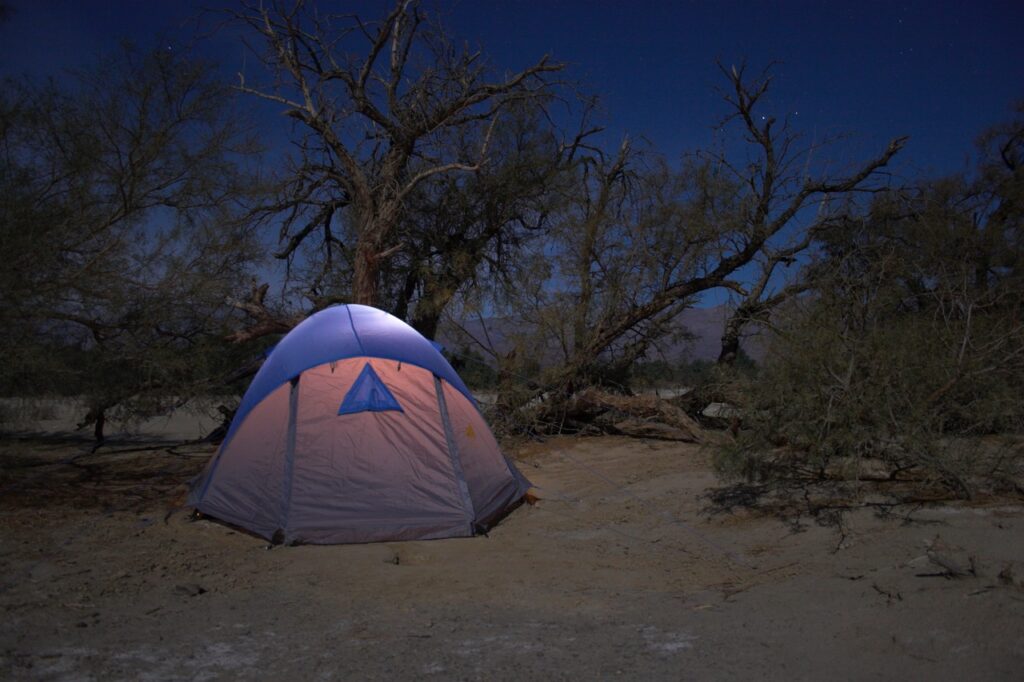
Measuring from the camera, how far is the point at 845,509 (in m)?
6.19

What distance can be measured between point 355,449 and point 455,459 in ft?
3.05

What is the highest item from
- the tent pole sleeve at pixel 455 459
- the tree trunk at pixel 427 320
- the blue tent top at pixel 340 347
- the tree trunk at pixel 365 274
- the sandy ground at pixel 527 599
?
the tree trunk at pixel 365 274

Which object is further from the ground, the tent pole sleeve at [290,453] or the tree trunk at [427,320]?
the tree trunk at [427,320]

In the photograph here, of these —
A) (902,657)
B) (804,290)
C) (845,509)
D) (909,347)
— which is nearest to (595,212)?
(804,290)

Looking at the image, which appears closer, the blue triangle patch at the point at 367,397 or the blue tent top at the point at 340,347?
the blue triangle patch at the point at 367,397

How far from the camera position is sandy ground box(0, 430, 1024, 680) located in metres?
3.58

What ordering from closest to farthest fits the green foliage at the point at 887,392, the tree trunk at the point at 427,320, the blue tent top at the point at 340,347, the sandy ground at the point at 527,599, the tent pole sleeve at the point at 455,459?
1. the sandy ground at the point at 527,599
2. the green foliage at the point at 887,392
3. the tent pole sleeve at the point at 455,459
4. the blue tent top at the point at 340,347
5. the tree trunk at the point at 427,320

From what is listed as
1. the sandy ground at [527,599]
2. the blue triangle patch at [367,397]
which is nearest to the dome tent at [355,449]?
the blue triangle patch at [367,397]

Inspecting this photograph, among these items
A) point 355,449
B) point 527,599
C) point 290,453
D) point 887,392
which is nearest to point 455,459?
point 355,449

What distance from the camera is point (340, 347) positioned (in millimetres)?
7383

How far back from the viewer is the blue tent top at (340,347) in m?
7.30

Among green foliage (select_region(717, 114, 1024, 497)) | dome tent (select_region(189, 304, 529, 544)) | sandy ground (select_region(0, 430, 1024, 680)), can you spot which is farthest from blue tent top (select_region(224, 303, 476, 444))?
green foliage (select_region(717, 114, 1024, 497))

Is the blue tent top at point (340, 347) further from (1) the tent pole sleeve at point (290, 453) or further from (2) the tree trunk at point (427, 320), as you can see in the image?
(2) the tree trunk at point (427, 320)

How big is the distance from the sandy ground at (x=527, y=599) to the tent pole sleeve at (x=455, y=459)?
0.92ft
